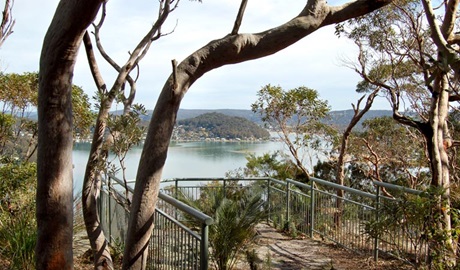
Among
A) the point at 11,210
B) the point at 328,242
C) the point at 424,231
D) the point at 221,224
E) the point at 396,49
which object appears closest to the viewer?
the point at 424,231

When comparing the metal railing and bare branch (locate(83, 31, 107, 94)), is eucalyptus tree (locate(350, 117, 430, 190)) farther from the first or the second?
bare branch (locate(83, 31, 107, 94))

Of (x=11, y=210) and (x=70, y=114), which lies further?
(x=11, y=210)

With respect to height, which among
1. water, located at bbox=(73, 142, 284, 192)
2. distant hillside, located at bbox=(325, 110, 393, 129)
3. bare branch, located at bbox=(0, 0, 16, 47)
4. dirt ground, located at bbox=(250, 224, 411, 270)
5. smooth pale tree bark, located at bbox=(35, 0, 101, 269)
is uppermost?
bare branch, located at bbox=(0, 0, 16, 47)

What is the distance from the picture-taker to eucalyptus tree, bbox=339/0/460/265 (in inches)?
142

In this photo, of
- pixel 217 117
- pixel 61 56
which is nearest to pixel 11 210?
pixel 61 56

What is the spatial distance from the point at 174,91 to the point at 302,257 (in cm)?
376

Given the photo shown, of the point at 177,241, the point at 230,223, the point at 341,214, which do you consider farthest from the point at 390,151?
the point at 177,241

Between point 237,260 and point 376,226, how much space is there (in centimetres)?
185

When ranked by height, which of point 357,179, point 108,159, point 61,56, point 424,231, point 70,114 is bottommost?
point 357,179

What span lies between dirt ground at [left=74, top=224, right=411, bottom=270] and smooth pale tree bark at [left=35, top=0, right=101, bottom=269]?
2.45 meters

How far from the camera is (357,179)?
707 inches

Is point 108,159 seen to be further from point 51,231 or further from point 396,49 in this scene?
point 396,49

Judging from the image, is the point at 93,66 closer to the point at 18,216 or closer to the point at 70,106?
the point at 70,106

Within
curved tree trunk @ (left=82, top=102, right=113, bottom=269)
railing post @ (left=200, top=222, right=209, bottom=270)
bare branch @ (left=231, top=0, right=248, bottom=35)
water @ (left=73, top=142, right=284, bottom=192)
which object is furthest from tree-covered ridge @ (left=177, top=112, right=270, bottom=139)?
railing post @ (left=200, top=222, right=209, bottom=270)
